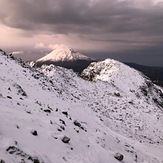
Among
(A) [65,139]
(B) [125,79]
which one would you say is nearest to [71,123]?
(A) [65,139]

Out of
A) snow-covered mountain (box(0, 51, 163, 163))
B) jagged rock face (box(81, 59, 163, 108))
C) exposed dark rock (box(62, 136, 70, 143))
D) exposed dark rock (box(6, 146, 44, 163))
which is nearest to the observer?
exposed dark rock (box(6, 146, 44, 163))

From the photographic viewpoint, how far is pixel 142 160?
2288 centimetres

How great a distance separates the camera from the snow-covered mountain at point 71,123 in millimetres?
15641

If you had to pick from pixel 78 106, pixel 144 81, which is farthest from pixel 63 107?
pixel 144 81

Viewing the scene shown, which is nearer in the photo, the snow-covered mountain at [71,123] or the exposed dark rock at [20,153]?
the exposed dark rock at [20,153]

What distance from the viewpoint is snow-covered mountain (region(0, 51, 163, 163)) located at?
51.3ft

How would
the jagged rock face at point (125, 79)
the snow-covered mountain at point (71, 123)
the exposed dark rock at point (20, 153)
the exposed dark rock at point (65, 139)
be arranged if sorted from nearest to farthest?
the exposed dark rock at point (20, 153) → the snow-covered mountain at point (71, 123) → the exposed dark rock at point (65, 139) → the jagged rock face at point (125, 79)

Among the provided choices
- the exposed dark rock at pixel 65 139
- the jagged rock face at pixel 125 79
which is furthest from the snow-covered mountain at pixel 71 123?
the jagged rock face at pixel 125 79

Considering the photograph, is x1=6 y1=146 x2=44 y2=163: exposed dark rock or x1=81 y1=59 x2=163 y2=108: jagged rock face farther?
x1=81 y1=59 x2=163 y2=108: jagged rock face

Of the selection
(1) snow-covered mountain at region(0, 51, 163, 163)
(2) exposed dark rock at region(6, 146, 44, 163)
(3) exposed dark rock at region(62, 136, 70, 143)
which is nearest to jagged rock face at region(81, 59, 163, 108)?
(1) snow-covered mountain at region(0, 51, 163, 163)

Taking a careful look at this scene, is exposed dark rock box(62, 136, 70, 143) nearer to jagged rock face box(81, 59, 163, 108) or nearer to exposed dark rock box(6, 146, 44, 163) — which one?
exposed dark rock box(6, 146, 44, 163)

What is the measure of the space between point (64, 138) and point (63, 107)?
13.0 m

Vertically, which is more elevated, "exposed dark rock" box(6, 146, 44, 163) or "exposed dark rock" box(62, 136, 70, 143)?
"exposed dark rock" box(6, 146, 44, 163)

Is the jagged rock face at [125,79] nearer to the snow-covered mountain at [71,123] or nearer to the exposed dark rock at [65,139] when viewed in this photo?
the snow-covered mountain at [71,123]
